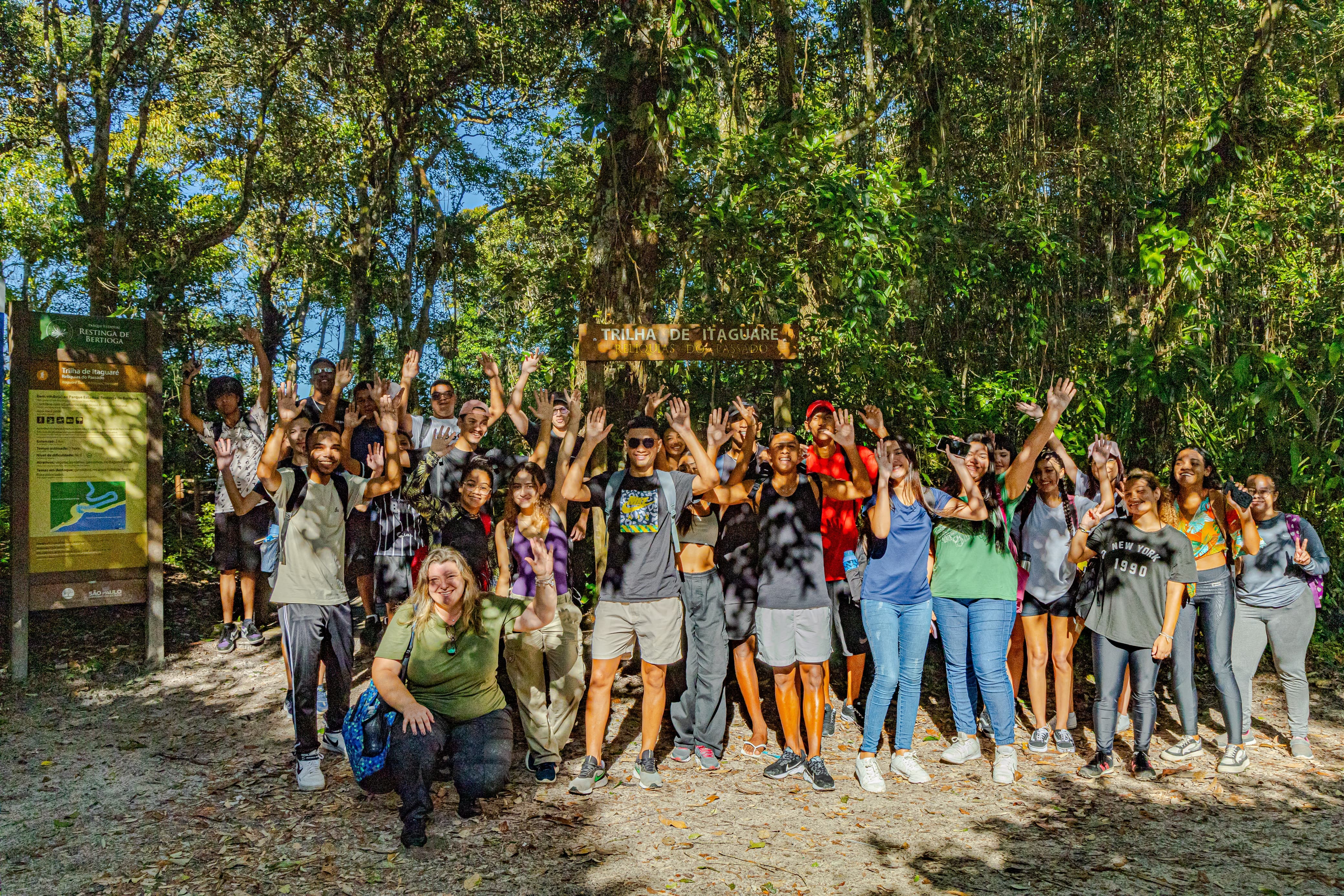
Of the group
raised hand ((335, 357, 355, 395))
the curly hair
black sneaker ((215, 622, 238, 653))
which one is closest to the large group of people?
raised hand ((335, 357, 355, 395))

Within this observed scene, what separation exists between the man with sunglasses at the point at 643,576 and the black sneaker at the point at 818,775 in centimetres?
82

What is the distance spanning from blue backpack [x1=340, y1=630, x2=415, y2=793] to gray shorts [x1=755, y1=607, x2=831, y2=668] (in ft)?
6.22

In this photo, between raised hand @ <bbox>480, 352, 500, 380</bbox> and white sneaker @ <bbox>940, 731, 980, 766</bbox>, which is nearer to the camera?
white sneaker @ <bbox>940, 731, 980, 766</bbox>

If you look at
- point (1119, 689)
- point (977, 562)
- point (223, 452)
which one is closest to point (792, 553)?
point (977, 562)

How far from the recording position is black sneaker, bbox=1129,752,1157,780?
16.7 ft

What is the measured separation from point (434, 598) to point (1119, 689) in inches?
150

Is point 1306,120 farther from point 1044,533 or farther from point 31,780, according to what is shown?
point 31,780

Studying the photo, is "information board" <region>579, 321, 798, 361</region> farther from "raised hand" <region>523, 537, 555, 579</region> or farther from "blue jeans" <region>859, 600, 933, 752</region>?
"blue jeans" <region>859, 600, 933, 752</region>

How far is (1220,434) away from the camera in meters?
7.06

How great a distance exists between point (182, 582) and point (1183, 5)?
11.1m

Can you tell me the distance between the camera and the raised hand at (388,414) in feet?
17.5

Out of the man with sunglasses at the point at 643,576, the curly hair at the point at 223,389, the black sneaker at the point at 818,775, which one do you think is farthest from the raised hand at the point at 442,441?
the black sneaker at the point at 818,775

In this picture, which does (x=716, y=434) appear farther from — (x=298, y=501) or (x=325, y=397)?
(x=325, y=397)

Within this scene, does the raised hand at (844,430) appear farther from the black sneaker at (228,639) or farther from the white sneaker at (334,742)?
the black sneaker at (228,639)
